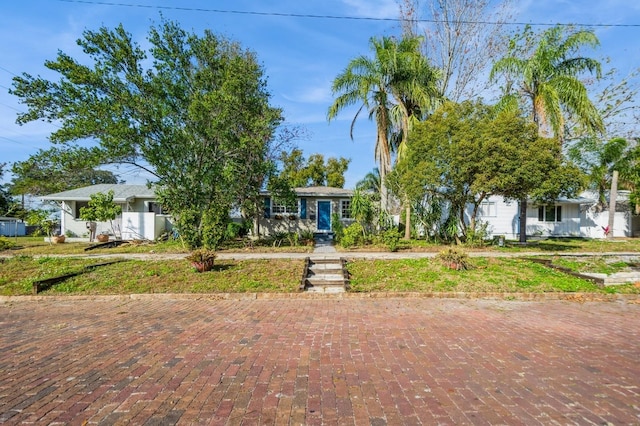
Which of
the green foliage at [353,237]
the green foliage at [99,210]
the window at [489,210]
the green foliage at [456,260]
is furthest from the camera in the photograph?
the window at [489,210]

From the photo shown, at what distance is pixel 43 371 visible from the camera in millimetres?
3643

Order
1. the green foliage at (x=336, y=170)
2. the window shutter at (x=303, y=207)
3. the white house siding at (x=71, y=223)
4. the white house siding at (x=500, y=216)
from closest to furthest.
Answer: the window shutter at (x=303, y=207) < the white house siding at (x=71, y=223) < the white house siding at (x=500, y=216) < the green foliage at (x=336, y=170)

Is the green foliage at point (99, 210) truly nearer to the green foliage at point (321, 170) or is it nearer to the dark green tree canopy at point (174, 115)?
the dark green tree canopy at point (174, 115)

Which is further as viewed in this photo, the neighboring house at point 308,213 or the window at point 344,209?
the window at point 344,209

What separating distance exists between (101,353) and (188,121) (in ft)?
37.7

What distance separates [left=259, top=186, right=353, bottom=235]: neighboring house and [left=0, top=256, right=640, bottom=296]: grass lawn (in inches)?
351

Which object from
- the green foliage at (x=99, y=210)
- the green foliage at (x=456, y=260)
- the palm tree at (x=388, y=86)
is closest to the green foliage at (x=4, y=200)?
the green foliage at (x=99, y=210)

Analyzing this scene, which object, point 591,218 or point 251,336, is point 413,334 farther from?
point 591,218

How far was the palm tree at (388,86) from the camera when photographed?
15.8 m

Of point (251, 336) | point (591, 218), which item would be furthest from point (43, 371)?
point (591, 218)

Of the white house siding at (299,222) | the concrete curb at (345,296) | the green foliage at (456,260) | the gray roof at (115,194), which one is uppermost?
the gray roof at (115,194)

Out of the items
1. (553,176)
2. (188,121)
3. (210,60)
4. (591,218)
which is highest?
(210,60)

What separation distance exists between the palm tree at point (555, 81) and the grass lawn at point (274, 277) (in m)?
8.87

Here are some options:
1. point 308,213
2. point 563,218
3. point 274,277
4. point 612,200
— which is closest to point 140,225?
point 308,213
